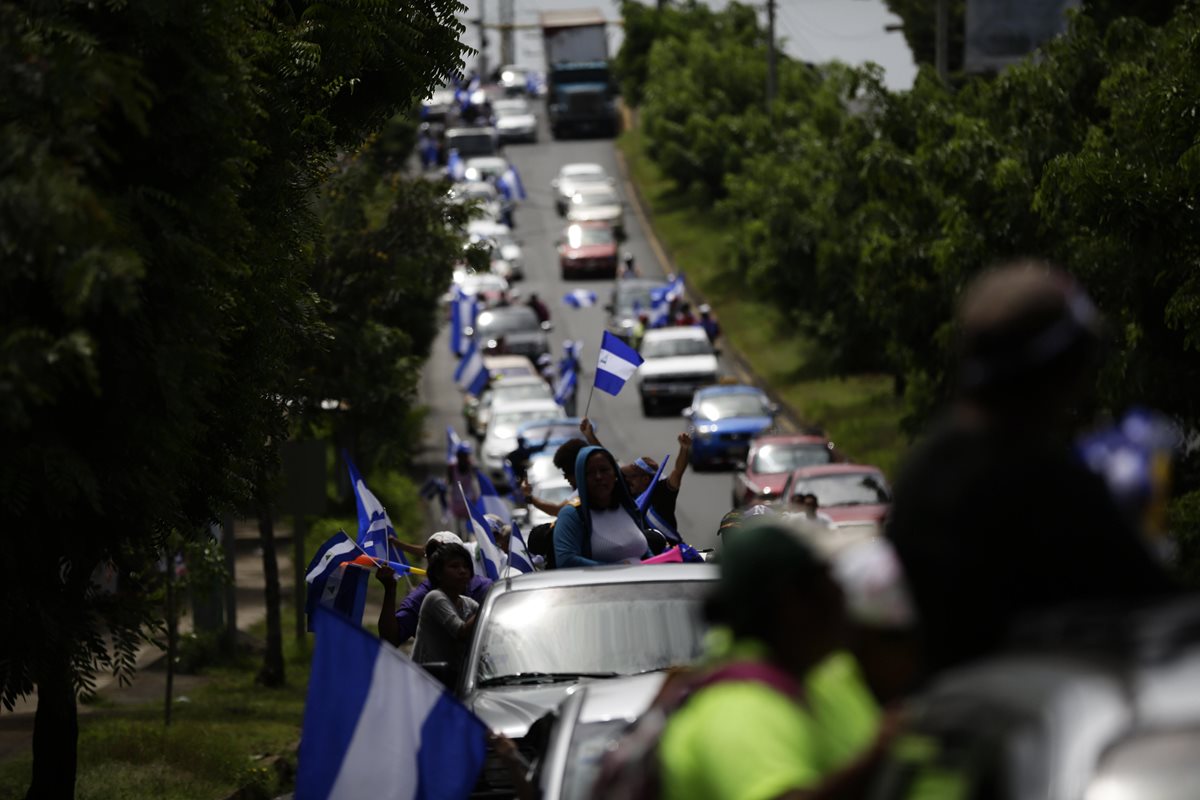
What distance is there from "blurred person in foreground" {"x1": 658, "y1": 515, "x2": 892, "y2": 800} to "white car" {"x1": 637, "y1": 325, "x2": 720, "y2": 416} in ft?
136

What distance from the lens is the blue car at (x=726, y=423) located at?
Result: 1534 inches

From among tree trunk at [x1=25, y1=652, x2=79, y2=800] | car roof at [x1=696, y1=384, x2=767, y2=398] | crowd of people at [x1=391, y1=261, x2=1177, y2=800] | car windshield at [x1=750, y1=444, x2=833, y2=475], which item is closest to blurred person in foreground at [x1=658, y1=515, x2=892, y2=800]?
crowd of people at [x1=391, y1=261, x2=1177, y2=800]

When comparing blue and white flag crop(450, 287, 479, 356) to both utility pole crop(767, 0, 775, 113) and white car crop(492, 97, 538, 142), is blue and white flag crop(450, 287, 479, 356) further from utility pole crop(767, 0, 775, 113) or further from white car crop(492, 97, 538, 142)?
white car crop(492, 97, 538, 142)

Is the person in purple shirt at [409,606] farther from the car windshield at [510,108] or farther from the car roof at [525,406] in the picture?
the car windshield at [510,108]

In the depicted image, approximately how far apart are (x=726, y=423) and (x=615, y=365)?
2299 cm

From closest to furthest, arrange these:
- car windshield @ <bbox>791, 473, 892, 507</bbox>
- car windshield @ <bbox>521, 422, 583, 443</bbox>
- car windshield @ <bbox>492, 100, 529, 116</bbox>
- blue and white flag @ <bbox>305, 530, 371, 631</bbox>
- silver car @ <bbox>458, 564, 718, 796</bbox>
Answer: silver car @ <bbox>458, 564, 718, 796</bbox>
blue and white flag @ <bbox>305, 530, 371, 631</bbox>
car windshield @ <bbox>791, 473, 892, 507</bbox>
car windshield @ <bbox>521, 422, 583, 443</bbox>
car windshield @ <bbox>492, 100, 529, 116</bbox>

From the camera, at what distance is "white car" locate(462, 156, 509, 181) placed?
82.3 metres

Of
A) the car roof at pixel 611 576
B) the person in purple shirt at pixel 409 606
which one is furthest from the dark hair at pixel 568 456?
the car roof at pixel 611 576

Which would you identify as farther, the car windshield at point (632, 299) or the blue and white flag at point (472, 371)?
the car windshield at point (632, 299)

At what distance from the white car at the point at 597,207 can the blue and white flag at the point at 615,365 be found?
58357 millimetres

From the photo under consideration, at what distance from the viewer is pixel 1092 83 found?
989 inches

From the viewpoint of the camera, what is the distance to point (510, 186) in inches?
3007

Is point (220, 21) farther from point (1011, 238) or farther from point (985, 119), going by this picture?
Result: point (985, 119)

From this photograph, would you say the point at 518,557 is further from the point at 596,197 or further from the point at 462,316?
the point at 596,197
